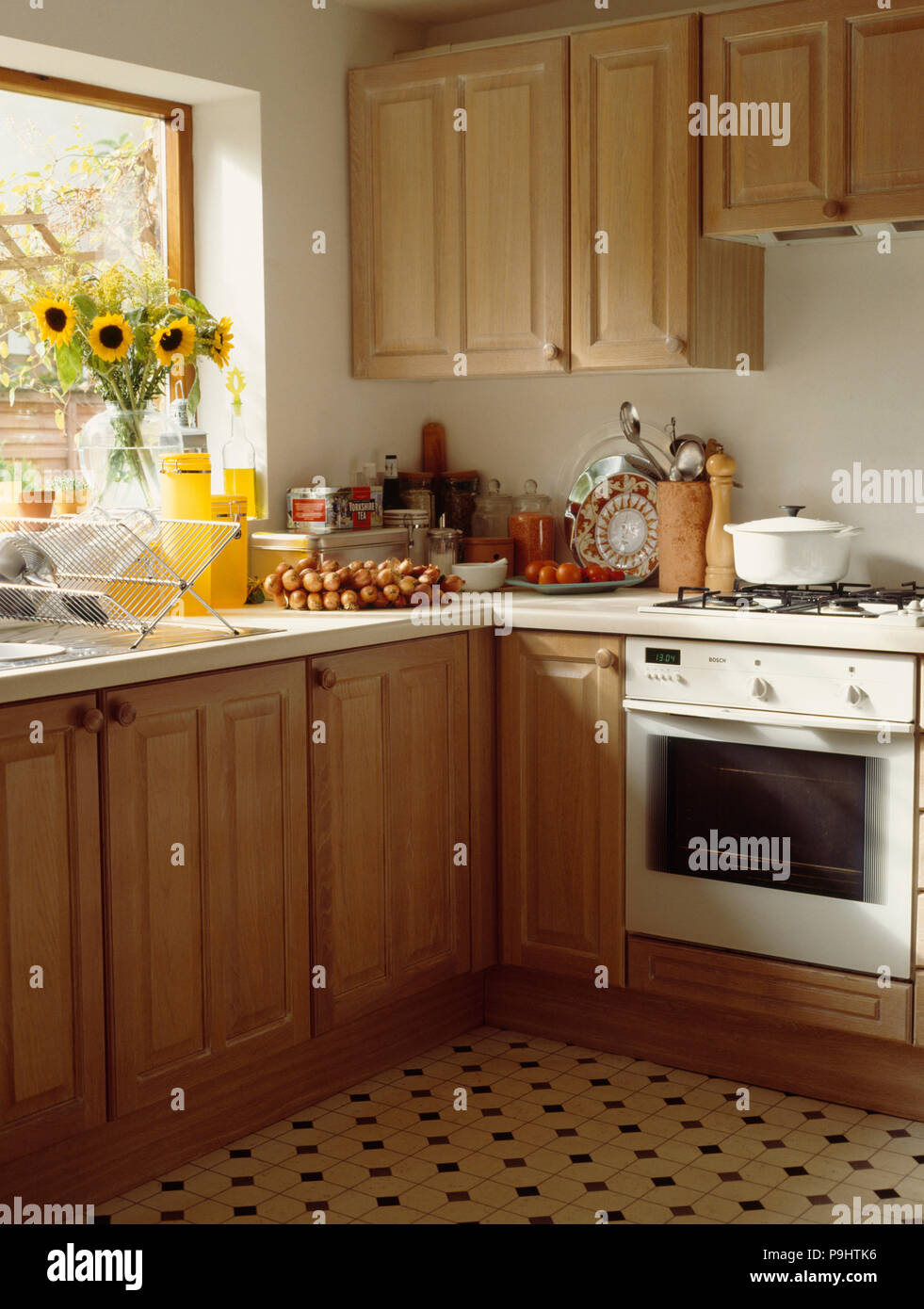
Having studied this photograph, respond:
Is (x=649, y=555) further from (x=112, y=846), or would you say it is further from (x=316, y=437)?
(x=112, y=846)

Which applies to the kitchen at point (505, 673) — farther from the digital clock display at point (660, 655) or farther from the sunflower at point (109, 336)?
the sunflower at point (109, 336)

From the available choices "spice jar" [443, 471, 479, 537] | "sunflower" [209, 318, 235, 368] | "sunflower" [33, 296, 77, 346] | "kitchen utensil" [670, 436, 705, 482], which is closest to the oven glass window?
"kitchen utensil" [670, 436, 705, 482]

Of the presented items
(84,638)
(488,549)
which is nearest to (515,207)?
(488,549)

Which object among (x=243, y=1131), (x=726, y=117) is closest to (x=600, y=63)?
(x=726, y=117)

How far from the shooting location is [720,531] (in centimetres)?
332

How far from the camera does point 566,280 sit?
334 centimetres

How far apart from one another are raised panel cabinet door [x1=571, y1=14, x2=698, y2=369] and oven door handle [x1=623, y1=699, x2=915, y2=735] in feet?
2.50

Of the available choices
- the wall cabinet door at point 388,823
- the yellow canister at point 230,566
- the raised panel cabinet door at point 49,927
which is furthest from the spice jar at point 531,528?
the raised panel cabinet door at point 49,927

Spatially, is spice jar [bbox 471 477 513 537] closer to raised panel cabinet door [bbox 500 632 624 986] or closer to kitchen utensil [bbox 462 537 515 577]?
kitchen utensil [bbox 462 537 515 577]

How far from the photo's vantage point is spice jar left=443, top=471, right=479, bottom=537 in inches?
152

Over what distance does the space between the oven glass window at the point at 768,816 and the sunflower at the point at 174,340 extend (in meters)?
1.29

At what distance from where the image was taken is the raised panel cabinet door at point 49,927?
7.32 ft

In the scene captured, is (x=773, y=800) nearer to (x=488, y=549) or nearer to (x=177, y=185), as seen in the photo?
(x=488, y=549)

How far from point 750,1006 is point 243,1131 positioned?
1.00 metres
